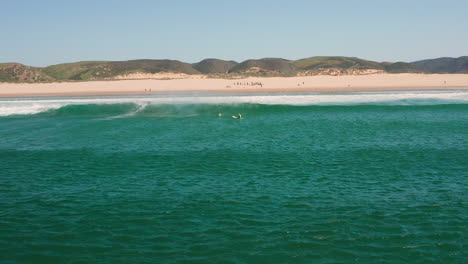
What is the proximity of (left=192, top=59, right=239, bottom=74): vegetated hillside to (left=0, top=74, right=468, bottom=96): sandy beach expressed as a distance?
307 feet

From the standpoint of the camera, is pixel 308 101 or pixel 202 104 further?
pixel 308 101

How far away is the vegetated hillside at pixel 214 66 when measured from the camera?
172 metres

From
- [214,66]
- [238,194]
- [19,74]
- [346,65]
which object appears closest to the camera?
[238,194]

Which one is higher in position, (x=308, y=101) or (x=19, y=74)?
(x=19, y=74)

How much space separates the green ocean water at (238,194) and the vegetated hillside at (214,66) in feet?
473

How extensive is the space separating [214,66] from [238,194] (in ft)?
550

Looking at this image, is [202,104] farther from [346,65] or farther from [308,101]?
[346,65]

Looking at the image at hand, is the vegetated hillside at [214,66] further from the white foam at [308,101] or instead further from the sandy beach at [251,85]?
the white foam at [308,101]

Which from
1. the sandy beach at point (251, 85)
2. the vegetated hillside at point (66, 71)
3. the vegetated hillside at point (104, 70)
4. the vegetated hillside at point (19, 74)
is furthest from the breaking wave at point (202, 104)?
the vegetated hillside at point (66, 71)

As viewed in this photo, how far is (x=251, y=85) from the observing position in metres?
74.0

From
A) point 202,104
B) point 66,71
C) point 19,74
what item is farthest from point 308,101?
point 66,71

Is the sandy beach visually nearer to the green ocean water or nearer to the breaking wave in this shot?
the breaking wave

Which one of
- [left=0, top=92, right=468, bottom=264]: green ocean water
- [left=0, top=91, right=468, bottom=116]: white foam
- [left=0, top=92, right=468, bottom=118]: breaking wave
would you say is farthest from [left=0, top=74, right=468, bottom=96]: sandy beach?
[left=0, top=92, right=468, bottom=264]: green ocean water

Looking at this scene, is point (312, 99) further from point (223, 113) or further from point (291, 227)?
point (291, 227)
